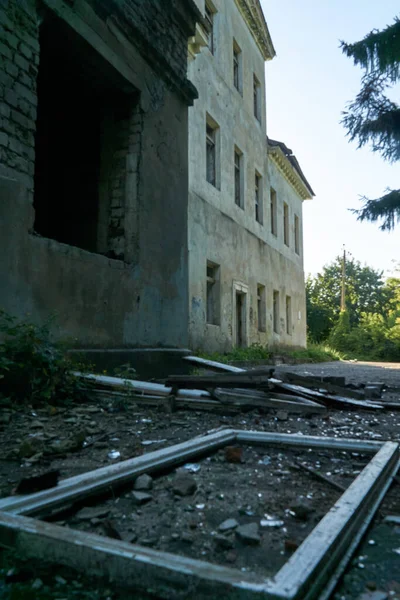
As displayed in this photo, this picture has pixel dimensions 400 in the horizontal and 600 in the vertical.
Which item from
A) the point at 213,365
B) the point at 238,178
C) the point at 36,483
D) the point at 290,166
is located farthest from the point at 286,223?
the point at 36,483

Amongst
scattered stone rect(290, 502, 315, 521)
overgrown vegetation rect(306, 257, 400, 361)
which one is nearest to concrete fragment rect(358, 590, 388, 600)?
scattered stone rect(290, 502, 315, 521)

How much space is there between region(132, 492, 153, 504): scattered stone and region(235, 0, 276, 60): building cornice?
17448 millimetres

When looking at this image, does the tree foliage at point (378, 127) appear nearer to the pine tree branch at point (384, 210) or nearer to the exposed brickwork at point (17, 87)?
the pine tree branch at point (384, 210)

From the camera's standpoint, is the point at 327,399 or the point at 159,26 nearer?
the point at 327,399

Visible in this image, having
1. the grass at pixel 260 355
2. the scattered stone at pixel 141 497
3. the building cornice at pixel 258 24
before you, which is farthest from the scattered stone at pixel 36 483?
the building cornice at pixel 258 24

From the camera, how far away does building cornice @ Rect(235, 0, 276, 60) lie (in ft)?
55.0

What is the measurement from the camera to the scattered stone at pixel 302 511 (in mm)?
1924

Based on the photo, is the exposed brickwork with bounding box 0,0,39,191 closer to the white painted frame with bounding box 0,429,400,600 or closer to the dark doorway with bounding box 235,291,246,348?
the white painted frame with bounding box 0,429,400,600

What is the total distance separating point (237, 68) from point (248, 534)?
56.4 ft

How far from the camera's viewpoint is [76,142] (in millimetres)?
7750

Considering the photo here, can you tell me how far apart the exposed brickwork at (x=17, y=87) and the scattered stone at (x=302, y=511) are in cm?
408

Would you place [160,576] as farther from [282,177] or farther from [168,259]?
[282,177]

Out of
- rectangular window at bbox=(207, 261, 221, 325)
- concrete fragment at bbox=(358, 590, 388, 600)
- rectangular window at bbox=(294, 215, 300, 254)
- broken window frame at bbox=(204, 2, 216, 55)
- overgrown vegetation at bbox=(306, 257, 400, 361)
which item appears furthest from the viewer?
overgrown vegetation at bbox=(306, 257, 400, 361)

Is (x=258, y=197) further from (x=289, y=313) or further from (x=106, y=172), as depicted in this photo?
(x=106, y=172)
